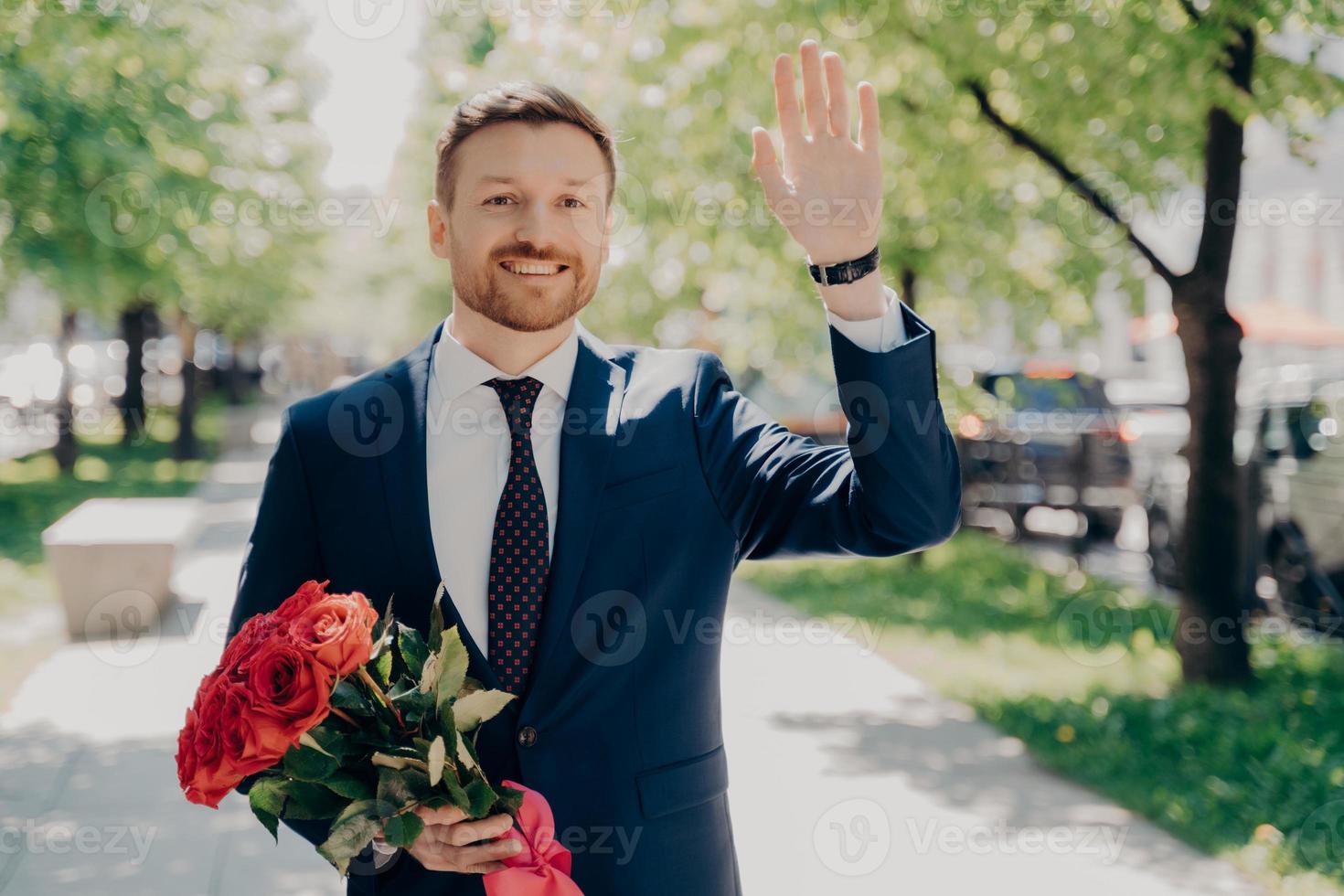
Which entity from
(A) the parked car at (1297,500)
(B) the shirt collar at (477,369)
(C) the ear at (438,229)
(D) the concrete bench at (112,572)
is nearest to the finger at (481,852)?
(B) the shirt collar at (477,369)

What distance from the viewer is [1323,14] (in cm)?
607


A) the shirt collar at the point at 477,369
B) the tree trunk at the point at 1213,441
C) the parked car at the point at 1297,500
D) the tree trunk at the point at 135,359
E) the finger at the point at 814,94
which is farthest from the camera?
the tree trunk at the point at 135,359

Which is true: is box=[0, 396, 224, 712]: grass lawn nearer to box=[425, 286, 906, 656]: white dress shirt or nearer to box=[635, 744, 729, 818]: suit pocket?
box=[425, 286, 906, 656]: white dress shirt

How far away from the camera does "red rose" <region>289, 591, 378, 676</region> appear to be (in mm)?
1888

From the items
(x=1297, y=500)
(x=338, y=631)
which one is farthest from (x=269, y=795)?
(x=1297, y=500)

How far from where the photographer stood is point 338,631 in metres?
1.90

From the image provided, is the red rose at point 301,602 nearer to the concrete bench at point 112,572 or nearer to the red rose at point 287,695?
the red rose at point 287,695

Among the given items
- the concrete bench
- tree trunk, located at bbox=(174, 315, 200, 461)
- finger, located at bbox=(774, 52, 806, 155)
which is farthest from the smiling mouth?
tree trunk, located at bbox=(174, 315, 200, 461)

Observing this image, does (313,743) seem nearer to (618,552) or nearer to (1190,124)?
(618,552)

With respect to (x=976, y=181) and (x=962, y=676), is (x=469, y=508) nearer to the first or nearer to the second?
(x=962, y=676)

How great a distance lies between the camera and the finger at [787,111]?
2.08 meters

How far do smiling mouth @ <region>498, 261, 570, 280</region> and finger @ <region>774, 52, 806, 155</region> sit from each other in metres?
0.46

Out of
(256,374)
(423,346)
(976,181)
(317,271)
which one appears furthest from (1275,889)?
(256,374)

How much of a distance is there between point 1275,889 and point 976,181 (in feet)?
18.6
